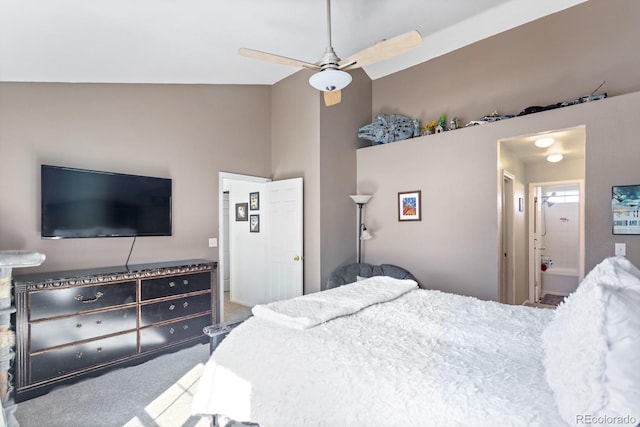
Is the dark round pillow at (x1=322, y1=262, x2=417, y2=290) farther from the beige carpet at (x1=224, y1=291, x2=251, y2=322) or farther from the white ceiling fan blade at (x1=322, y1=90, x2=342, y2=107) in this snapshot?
the white ceiling fan blade at (x1=322, y1=90, x2=342, y2=107)

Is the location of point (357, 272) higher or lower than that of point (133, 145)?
lower

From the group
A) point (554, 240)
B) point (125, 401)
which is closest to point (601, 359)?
point (125, 401)

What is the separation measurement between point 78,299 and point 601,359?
3.28 m

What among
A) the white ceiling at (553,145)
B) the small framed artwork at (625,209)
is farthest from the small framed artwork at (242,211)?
the small framed artwork at (625,209)

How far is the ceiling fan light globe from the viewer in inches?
92.2

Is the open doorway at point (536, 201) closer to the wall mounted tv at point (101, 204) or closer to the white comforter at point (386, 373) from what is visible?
the white comforter at point (386, 373)

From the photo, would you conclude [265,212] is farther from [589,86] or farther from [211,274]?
[589,86]

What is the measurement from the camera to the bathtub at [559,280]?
5.55 metres

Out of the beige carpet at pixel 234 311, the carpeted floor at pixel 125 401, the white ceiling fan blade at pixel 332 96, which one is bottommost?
the beige carpet at pixel 234 311

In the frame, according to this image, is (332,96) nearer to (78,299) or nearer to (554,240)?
(78,299)

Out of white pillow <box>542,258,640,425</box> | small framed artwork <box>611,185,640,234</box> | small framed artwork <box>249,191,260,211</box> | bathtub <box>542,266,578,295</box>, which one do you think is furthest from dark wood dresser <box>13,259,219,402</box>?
bathtub <box>542,266,578,295</box>

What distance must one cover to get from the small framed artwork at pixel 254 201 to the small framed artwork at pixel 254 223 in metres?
0.12

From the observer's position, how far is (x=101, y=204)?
3.03 meters

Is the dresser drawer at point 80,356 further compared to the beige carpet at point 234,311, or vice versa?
the beige carpet at point 234,311
